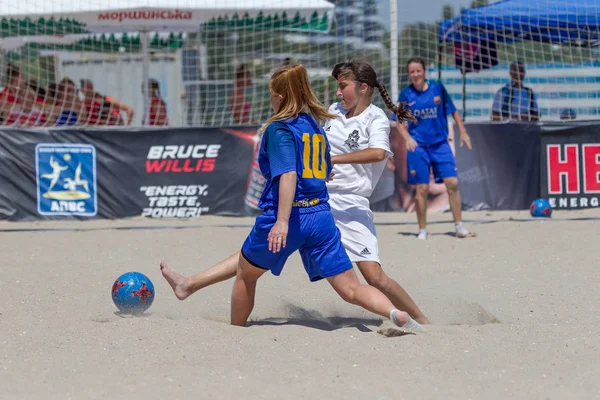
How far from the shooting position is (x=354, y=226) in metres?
5.14

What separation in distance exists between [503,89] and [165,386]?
891 centimetres

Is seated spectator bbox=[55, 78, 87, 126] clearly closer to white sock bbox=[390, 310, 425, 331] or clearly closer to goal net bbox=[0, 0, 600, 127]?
goal net bbox=[0, 0, 600, 127]

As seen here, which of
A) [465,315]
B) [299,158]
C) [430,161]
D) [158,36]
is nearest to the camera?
[299,158]

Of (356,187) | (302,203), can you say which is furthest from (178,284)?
(356,187)

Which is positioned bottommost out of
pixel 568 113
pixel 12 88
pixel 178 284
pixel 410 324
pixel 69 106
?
pixel 410 324

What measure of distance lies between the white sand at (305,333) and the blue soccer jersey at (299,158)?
2.42ft

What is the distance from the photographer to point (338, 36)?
1599 centimetres

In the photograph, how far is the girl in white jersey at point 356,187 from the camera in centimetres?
511

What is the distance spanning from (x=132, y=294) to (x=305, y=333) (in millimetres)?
1258

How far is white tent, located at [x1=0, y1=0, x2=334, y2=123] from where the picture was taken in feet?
39.4

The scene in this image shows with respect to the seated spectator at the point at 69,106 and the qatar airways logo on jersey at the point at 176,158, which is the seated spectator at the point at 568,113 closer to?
the qatar airways logo on jersey at the point at 176,158

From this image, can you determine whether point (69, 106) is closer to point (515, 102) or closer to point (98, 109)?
point (98, 109)

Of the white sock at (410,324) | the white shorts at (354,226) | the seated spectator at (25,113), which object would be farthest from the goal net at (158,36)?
the white sock at (410,324)

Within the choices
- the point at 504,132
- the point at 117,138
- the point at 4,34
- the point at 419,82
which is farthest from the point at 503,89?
the point at 4,34
